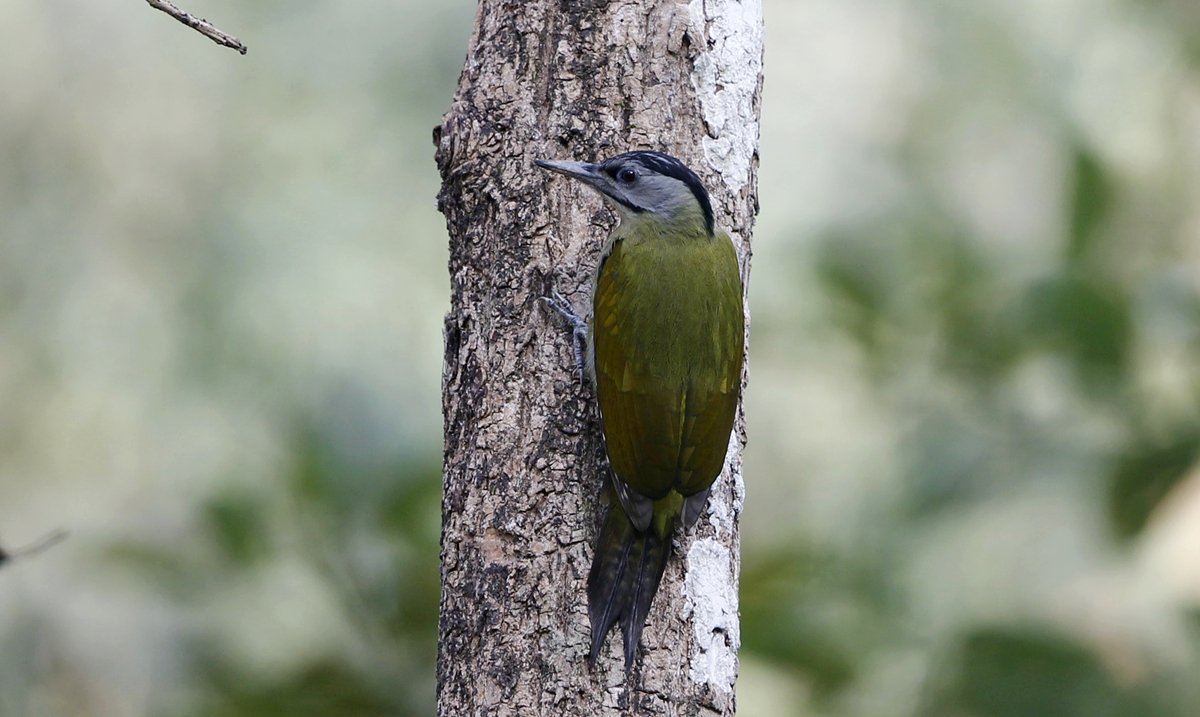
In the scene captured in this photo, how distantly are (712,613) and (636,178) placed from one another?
101 centimetres

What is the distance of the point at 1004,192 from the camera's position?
6820mm

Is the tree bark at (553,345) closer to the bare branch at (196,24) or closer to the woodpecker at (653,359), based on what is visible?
the woodpecker at (653,359)

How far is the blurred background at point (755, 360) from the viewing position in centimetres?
494

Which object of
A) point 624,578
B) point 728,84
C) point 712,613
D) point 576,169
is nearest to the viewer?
point 624,578

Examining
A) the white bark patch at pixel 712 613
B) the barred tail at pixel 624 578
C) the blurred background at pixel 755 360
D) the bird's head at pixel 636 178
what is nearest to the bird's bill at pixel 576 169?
the bird's head at pixel 636 178

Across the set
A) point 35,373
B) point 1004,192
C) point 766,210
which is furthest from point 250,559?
point 1004,192

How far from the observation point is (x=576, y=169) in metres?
2.78

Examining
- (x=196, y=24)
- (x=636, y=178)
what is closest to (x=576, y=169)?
(x=636, y=178)

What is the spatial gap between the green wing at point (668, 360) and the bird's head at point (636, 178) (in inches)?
5.8

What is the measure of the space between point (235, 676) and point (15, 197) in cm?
345

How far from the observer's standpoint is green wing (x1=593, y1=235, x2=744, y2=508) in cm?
271

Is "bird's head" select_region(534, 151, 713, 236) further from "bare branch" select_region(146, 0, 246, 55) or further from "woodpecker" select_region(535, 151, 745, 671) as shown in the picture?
"bare branch" select_region(146, 0, 246, 55)

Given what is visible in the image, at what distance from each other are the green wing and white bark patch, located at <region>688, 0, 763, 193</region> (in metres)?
0.21

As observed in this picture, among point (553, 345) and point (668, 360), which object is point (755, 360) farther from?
point (553, 345)
